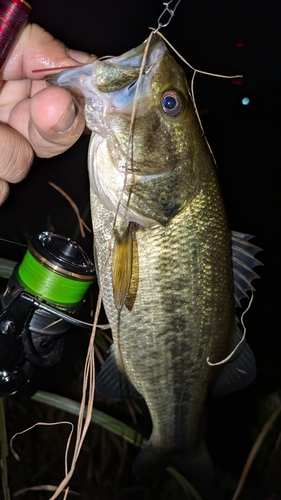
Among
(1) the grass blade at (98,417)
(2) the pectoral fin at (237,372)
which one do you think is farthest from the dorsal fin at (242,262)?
(1) the grass blade at (98,417)

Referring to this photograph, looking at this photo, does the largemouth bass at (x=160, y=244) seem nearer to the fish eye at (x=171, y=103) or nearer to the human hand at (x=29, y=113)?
the fish eye at (x=171, y=103)

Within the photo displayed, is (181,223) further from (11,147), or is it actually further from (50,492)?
(50,492)

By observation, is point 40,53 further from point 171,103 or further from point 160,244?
point 160,244

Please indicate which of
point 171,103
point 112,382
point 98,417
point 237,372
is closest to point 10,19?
point 171,103

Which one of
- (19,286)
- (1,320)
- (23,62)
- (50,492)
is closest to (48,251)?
(19,286)

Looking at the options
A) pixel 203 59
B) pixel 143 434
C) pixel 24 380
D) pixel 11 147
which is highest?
pixel 203 59

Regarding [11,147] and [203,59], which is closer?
[11,147]

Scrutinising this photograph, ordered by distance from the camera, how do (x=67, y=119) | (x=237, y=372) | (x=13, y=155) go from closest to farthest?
(x=67, y=119), (x=13, y=155), (x=237, y=372)
